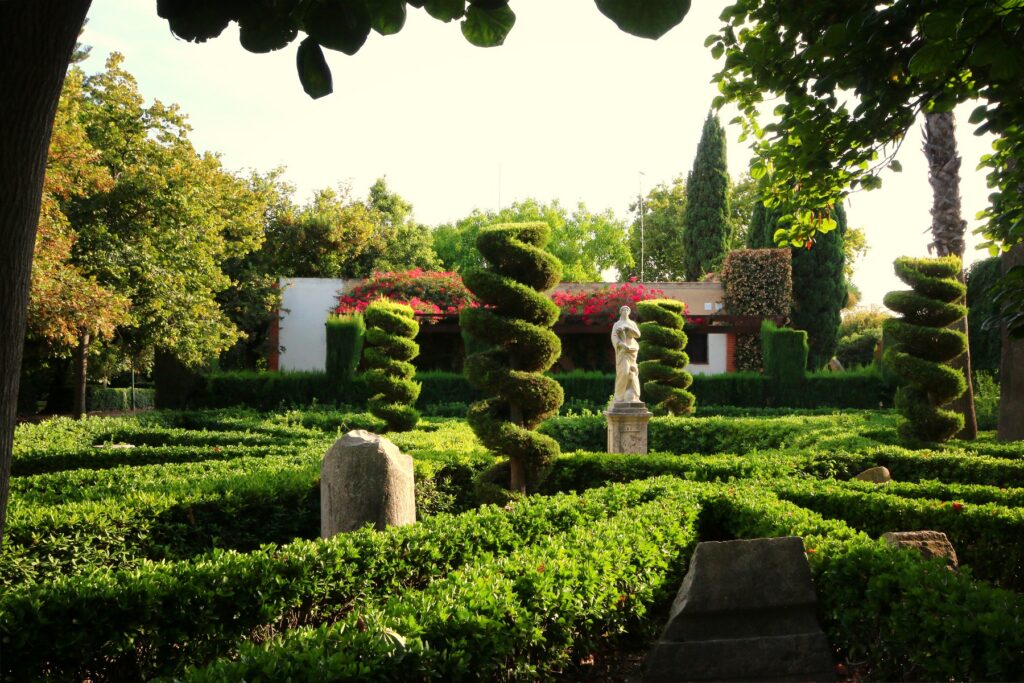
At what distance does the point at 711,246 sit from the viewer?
115 ft

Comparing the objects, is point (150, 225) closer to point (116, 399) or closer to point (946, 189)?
point (116, 399)

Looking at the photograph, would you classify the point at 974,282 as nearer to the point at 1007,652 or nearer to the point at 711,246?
the point at 711,246

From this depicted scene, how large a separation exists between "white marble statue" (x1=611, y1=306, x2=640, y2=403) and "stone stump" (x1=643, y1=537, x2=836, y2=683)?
27.5 ft

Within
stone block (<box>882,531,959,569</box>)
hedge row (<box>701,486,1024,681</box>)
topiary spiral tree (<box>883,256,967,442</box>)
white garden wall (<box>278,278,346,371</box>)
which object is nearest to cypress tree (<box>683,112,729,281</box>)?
white garden wall (<box>278,278,346,371</box>)

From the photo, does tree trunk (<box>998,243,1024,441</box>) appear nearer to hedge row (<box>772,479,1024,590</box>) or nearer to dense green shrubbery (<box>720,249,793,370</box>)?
hedge row (<box>772,479,1024,590</box>)

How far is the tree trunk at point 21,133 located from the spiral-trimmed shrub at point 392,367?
42.7ft

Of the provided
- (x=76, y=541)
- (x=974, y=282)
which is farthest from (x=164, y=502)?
(x=974, y=282)

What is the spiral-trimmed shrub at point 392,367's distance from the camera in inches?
574

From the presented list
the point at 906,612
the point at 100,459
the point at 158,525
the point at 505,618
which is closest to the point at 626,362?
the point at 100,459

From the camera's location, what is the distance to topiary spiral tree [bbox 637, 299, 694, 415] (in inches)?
702

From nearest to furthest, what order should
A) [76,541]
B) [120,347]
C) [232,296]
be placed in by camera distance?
[76,541]
[120,347]
[232,296]

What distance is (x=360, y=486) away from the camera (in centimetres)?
680

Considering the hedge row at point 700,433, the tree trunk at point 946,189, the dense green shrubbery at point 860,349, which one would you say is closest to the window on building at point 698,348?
the dense green shrubbery at point 860,349

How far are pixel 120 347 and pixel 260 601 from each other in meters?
16.7
